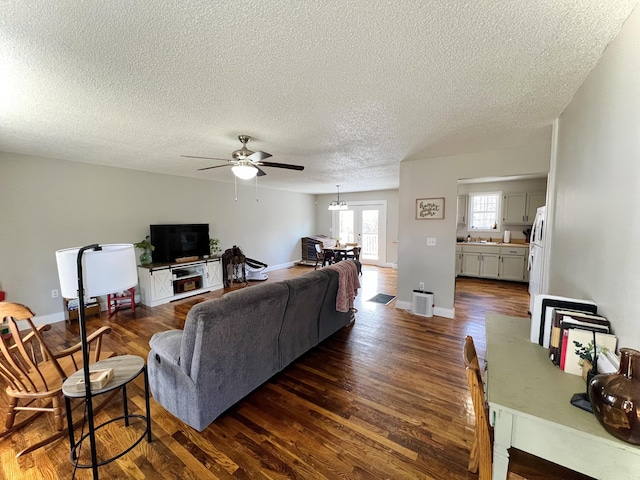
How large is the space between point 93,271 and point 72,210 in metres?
3.82

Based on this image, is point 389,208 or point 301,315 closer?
point 301,315

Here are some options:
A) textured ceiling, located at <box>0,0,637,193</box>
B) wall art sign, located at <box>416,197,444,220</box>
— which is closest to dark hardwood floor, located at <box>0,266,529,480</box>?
wall art sign, located at <box>416,197,444,220</box>

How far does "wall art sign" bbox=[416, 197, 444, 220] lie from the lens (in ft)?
12.8

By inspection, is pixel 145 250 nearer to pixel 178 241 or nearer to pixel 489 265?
pixel 178 241

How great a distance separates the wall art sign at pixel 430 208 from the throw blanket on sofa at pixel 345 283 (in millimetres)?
1517

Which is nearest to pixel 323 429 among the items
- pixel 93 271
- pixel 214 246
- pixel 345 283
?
pixel 345 283

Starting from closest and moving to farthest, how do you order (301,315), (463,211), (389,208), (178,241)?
(301,315)
(178,241)
(463,211)
(389,208)

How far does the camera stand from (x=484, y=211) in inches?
→ 247

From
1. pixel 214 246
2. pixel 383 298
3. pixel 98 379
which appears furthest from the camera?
pixel 214 246

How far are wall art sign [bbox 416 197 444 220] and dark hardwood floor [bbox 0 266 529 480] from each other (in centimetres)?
181

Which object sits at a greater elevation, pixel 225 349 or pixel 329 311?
pixel 225 349

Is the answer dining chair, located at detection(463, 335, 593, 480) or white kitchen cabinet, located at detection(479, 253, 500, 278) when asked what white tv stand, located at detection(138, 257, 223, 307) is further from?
white kitchen cabinet, located at detection(479, 253, 500, 278)

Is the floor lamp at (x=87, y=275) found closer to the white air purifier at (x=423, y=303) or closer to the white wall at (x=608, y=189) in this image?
the white wall at (x=608, y=189)

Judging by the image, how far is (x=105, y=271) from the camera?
1.35 meters
